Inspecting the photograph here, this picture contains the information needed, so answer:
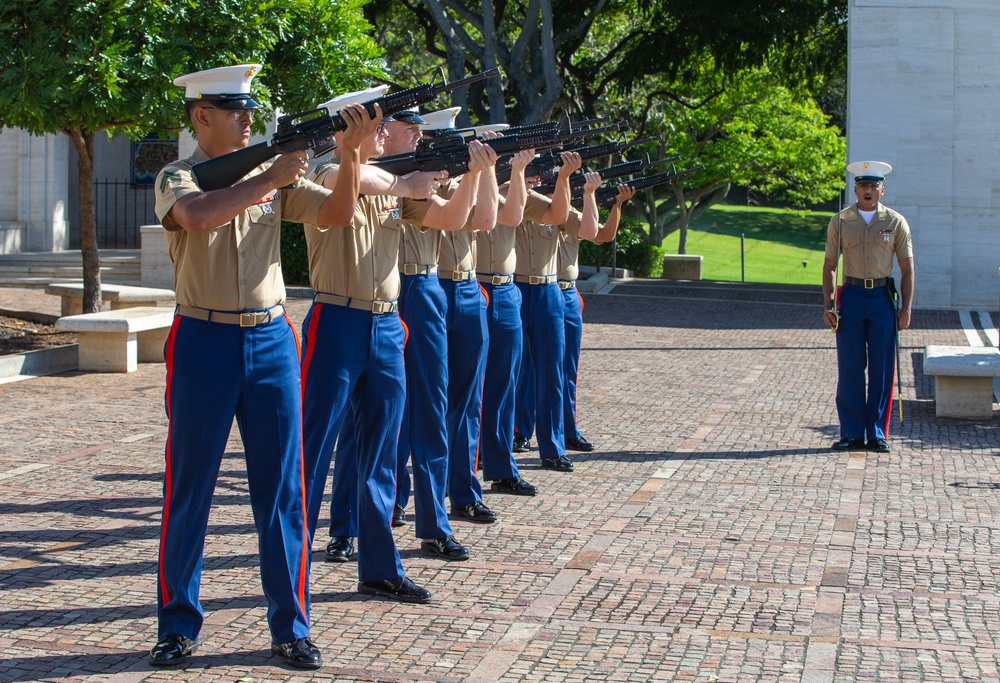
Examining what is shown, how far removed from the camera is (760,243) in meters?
57.6

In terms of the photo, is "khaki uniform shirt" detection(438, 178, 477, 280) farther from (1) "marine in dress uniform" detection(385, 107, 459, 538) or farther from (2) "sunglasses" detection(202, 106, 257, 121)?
(2) "sunglasses" detection(202, 106, 257, 121)

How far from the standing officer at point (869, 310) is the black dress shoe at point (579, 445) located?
185 centimetres

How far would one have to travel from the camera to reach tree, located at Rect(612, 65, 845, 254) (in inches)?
1358

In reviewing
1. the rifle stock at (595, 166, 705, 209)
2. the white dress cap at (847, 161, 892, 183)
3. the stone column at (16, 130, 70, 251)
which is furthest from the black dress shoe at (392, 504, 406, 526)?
the stone column at (16, 130, 70, 251)

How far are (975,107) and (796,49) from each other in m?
5.82

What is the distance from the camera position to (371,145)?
18.5ft

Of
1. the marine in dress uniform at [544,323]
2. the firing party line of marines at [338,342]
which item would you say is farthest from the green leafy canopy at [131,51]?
the firing party line of marines at [338,342]

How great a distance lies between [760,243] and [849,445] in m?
49.1

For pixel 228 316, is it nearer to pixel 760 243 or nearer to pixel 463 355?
pixel 463 355

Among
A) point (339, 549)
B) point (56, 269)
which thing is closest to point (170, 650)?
point (339, 549)

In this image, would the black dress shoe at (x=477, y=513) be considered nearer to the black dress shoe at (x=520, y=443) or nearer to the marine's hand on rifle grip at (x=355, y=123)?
the black dress shoe at (x=520, y=443)

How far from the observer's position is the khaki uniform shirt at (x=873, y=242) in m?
9.65

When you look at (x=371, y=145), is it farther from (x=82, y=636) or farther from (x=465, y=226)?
(x=82, y=636)

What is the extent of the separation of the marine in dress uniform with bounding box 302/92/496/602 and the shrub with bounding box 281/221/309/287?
1611cm
